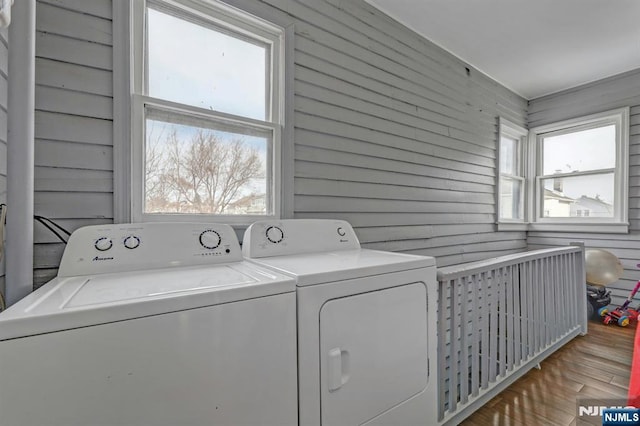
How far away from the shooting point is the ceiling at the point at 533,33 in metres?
2.39

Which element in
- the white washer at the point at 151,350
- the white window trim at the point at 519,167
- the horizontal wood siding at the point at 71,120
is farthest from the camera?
the white window trim at the point at 519,167

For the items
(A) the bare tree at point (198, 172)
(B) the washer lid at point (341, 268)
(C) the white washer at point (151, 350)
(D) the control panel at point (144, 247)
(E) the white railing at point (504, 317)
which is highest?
(A) the bare tree at point (198, 172)

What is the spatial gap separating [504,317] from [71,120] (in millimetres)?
2653

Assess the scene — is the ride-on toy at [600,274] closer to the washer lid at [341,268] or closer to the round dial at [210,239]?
the washer lid at [341,268]

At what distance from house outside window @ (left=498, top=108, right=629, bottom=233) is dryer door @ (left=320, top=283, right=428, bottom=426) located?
311 cm

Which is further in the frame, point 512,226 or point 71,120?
point 512,226

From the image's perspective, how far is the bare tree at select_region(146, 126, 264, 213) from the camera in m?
1.51

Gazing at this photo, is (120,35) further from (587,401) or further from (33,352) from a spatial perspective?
(587,401)

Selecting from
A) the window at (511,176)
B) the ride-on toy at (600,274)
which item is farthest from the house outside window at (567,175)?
the ride-on toy at (600,274)

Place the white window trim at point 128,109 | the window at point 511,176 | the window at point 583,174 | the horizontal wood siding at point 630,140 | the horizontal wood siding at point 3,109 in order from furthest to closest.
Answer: the window at point 511,176 → the window at point 583,174 → the horizontal wood siding at point 630,140 → the white window trim at point 128,109 → the horizontal wood siding at point 3,109

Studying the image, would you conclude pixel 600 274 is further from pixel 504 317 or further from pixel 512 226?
pixel 504 317

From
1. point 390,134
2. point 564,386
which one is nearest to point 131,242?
point 390,134

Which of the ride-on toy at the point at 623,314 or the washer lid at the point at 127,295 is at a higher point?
the washer lid at the point at 127,295

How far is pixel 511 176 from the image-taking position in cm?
396
